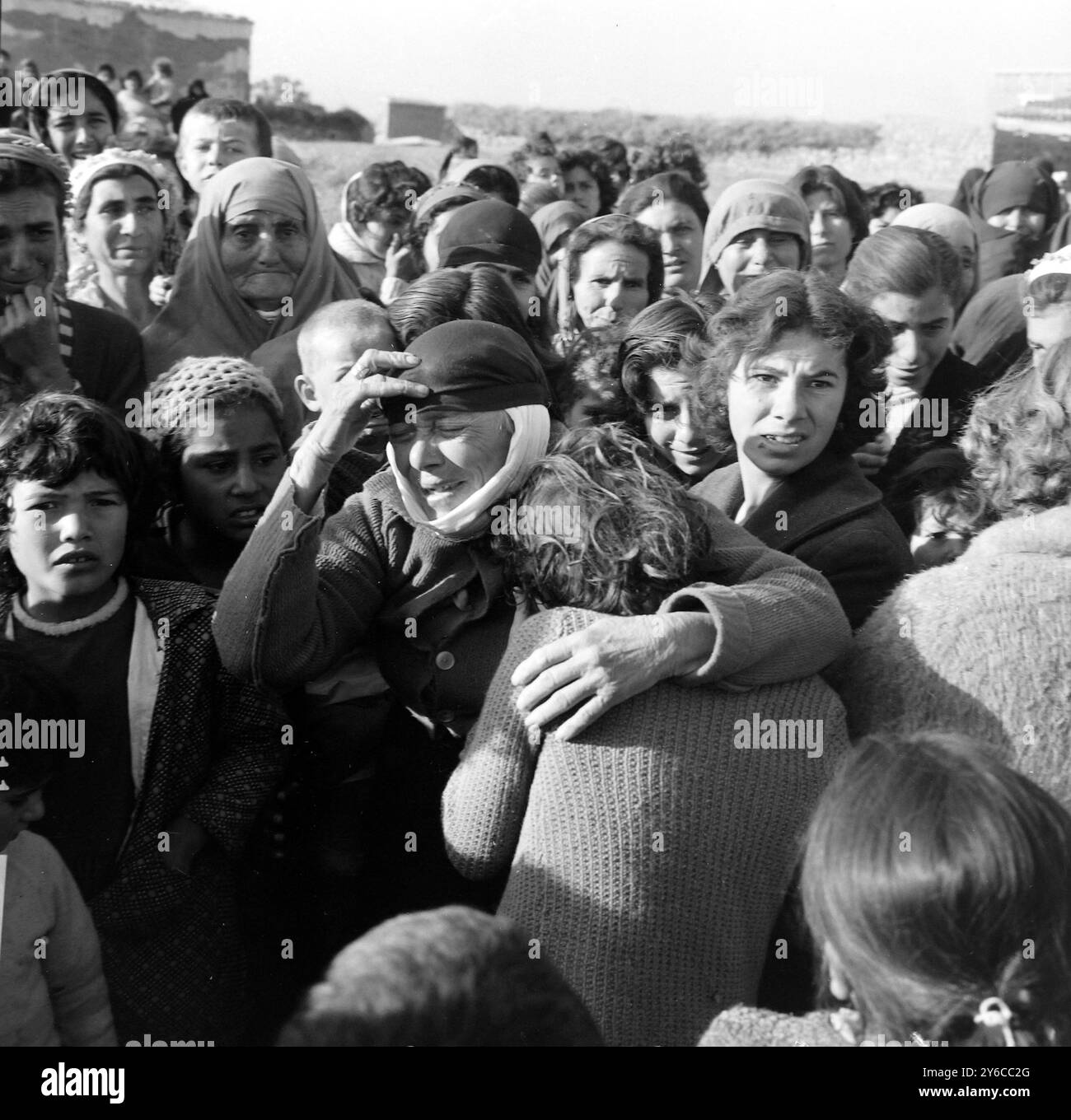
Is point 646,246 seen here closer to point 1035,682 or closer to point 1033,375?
point 1033,375

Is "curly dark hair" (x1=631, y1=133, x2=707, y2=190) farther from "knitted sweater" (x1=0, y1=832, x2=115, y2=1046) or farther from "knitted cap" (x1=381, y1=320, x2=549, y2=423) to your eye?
"knitted sweater" (x1=0, y1=832, x2=115, y2=1046)

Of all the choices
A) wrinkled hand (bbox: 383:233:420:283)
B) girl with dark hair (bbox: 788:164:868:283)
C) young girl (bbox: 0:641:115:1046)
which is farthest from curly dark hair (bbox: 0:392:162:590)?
girl with dark hair (bbox: 788:164:868:283)

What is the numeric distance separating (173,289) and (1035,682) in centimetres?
269

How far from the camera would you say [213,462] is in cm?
262

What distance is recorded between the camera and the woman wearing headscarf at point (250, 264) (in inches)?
142

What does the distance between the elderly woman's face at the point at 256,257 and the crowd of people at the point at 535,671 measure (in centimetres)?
35

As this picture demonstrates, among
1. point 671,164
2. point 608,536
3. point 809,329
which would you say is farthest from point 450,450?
point 671,164

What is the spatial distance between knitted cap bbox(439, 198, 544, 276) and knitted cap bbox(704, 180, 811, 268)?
0.60 m

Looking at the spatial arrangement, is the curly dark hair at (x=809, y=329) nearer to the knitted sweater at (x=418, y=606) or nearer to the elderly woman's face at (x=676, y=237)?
the knitted sweater at (x=418, y=606)

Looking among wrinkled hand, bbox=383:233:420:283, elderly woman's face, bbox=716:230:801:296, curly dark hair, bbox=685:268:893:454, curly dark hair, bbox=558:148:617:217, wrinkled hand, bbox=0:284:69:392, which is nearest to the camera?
curly dark hair, bbox=685:268:893:454


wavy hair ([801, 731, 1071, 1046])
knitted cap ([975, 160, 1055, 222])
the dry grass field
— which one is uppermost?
the dry grass field

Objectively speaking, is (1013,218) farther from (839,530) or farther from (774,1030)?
(774,1030)

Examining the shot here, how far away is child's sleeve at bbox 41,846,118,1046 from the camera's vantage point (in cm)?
209
